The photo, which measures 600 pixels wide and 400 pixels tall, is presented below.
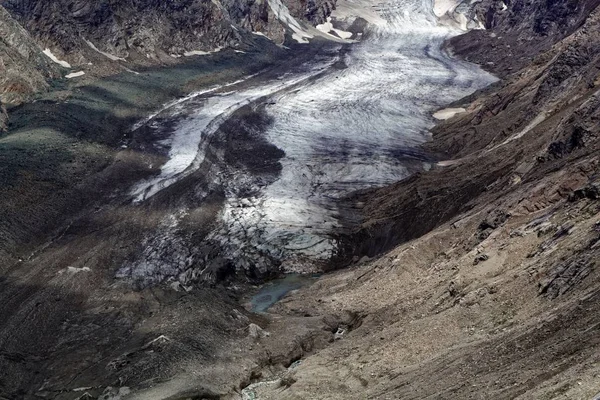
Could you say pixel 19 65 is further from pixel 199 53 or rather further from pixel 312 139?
pixel 199 53

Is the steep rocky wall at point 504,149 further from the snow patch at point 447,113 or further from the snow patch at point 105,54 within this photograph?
the snow patch at point 105,54

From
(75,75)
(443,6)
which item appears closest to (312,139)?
(75,75)

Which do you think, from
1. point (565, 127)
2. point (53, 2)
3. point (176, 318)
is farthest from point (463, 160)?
point (53, 2)

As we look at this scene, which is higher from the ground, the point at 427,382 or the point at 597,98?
the point at 597,98

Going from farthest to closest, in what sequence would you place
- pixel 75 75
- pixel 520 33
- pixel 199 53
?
pixel 520 33, pixel 199 53, pixel 75 75

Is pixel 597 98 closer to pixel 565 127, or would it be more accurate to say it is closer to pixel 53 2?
pixel 565 127

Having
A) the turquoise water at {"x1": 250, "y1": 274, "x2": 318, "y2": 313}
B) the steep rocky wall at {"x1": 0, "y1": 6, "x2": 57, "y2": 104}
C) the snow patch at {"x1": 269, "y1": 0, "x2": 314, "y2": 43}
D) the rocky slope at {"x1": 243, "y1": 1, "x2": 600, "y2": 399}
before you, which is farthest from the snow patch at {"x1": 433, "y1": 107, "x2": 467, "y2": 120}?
the snow patch at {"x1": 269, "y1": 0, "x2": 314, "y2": 43}
